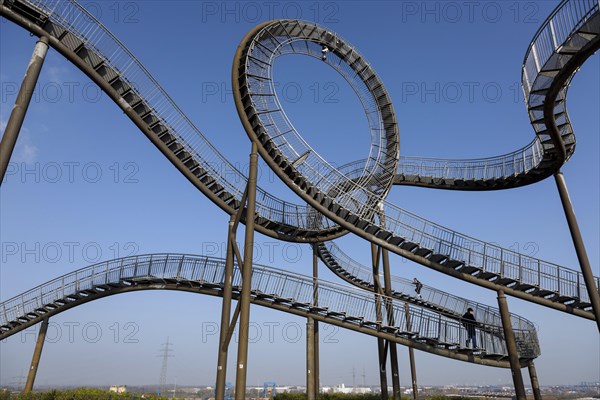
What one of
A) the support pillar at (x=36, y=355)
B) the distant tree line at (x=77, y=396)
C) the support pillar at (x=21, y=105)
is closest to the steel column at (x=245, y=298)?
the distant tree line at (x=77, y=396)

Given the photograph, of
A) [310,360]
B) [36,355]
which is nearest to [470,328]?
[310,360]

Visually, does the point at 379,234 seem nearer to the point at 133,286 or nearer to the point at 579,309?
the point at 579,309

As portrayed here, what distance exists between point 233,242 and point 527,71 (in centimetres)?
1121

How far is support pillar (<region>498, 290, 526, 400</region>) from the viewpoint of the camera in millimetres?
14005

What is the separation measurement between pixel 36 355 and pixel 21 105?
1694 centimetres

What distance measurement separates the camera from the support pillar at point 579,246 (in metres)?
13.2

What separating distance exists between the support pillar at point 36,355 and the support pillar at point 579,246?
24.6 metres

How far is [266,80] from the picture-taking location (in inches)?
616

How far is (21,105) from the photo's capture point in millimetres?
9711

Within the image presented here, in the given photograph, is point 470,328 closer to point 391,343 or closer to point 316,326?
point 391,343

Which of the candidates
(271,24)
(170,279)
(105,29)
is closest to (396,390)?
(170,279)

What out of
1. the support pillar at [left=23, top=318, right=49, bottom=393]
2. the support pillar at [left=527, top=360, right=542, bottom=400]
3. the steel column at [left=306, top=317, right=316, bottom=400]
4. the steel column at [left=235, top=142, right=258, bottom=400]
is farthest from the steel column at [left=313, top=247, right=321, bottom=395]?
the support pillar at [left=23, top=318, right=49, bottom=393]

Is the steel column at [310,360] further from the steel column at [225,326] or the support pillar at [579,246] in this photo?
the support pillar at [579,246]

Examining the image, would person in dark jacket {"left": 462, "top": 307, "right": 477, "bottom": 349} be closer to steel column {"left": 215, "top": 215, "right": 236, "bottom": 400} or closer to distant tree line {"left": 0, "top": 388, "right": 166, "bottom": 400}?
steel column {"left": 215, "top": 215, "right": 236, "bottom": 400}
